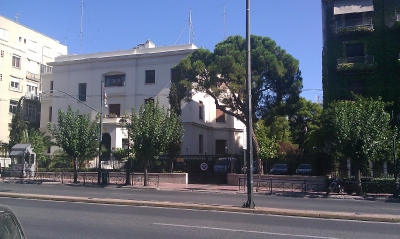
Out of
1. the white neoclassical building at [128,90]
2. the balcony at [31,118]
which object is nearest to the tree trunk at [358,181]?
the white neoclassical building at [128,90]

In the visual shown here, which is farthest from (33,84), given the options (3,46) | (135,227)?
(135,227)

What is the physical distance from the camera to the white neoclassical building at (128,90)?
41.1m

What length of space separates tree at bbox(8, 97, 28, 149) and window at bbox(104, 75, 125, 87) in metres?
10.7

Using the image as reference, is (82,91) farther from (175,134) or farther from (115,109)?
(175,134)

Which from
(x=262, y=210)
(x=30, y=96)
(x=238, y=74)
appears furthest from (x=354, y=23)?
(x=30, y=96)

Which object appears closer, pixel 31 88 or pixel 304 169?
pixel 304 169

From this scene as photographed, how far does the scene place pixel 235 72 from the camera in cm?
3045

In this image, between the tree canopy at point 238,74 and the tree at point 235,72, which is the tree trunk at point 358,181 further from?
the tree canopy at point 238,74

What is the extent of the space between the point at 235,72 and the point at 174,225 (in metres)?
20.9

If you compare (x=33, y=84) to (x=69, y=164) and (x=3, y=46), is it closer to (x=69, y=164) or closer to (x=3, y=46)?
(x=3, y=46)

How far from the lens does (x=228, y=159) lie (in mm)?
31016

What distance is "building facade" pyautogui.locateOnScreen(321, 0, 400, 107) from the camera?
32.8 metres

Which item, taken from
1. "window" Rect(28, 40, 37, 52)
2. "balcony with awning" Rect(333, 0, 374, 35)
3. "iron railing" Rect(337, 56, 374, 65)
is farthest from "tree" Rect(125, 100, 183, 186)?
"window" Rect(28, 40, 37, 52)

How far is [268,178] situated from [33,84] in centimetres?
3860
